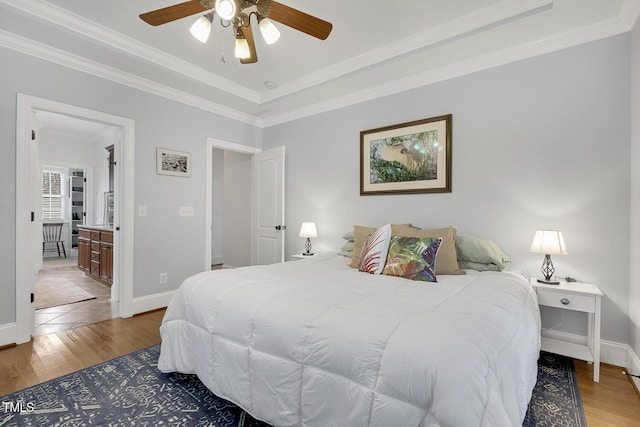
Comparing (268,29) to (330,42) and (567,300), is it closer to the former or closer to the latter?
(330,42)

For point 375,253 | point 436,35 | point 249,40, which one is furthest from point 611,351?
point 249,40

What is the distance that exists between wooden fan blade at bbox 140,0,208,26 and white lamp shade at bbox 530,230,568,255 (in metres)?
2.71

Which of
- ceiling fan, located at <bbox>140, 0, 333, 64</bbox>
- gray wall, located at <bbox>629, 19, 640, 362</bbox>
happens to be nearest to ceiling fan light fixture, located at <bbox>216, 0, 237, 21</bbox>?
ceiling fan, located at <bbox>140, 0, 333, 64</bbox>

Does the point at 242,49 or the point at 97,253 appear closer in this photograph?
the point at 242,49

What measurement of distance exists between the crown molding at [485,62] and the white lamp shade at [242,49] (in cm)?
184

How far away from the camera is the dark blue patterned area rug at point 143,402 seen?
1601 mm

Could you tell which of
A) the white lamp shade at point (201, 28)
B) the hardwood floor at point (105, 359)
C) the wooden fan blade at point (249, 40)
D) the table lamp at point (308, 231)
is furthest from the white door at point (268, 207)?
the white lamp shade at point (201, 28)

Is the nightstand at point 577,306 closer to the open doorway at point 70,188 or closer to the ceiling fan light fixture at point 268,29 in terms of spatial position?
the ceiling fan light fixture at point 268,29

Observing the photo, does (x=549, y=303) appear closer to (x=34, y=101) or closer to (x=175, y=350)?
(x=175, y=350)

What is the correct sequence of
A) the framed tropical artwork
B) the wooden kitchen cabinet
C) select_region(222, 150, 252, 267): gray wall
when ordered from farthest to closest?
select_region(222, 150, 252, 267): gray wall → the wooden kitchen cabinet → the framed tropical artwork

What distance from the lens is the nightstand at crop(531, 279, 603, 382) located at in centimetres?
204

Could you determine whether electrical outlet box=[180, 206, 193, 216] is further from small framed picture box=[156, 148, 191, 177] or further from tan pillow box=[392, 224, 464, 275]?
tan pillow box=[392, 224, 464, 275]

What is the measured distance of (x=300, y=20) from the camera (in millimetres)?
1776

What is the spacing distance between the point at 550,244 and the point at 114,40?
3.85 m
